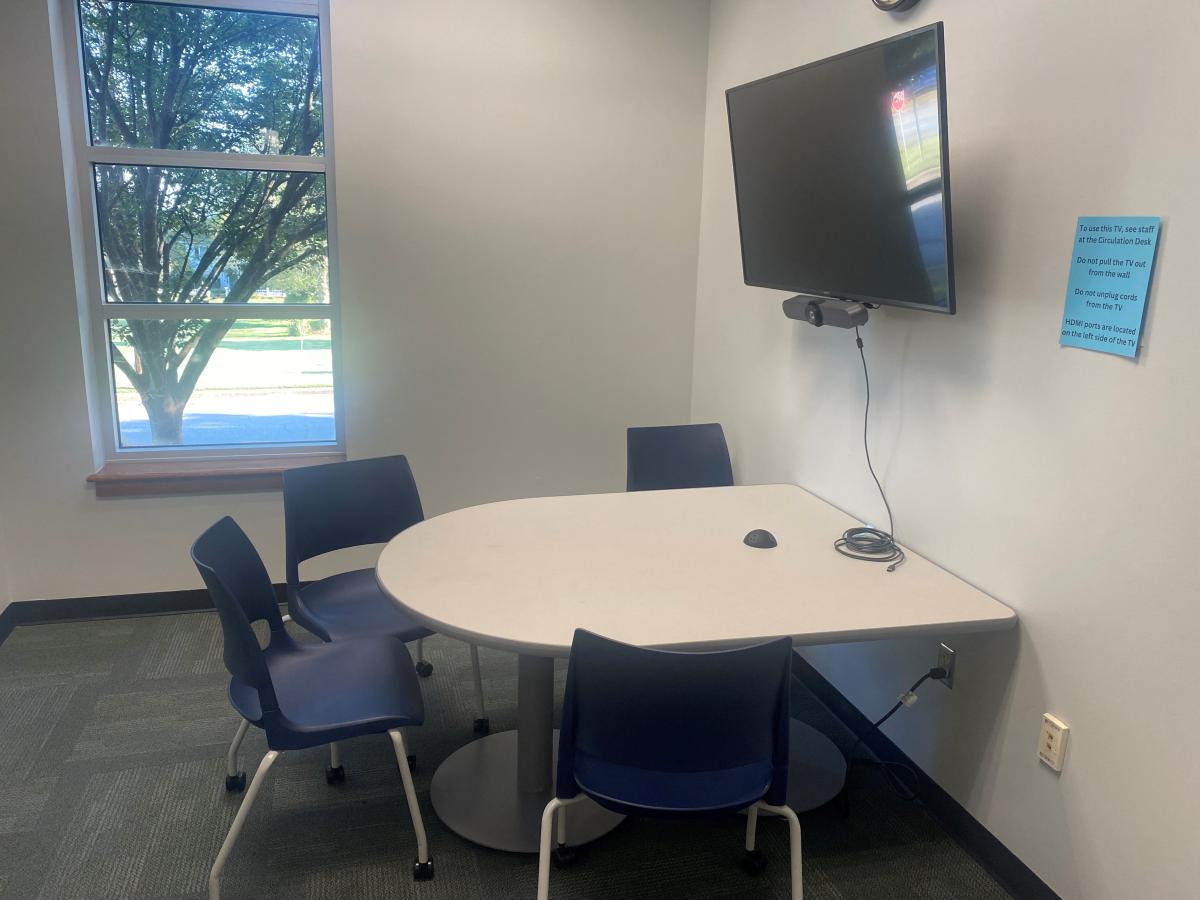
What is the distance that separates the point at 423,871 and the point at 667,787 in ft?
2.43

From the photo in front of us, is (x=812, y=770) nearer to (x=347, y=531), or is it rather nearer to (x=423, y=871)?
(x=423, y=871)

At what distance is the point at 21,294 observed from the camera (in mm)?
3061

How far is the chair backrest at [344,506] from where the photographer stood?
2.54 meters

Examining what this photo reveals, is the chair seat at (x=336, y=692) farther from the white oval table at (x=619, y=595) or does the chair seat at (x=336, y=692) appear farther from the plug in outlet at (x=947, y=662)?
A: the plug in outlet at (x=947, y=662)

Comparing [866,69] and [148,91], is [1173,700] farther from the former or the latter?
[148,91]

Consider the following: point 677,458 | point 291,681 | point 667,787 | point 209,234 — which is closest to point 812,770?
point 667,787

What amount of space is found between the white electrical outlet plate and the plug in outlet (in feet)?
0.97

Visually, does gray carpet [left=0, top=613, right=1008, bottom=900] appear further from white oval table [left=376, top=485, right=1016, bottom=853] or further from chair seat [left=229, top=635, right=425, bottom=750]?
chair seat [left=229, top=635, right=425, bottom=750]

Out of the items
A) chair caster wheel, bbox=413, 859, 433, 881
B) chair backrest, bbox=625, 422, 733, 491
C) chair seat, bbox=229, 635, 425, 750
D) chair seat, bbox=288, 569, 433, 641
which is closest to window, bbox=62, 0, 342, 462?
chair seat, bbox=288, 569, 433, 641

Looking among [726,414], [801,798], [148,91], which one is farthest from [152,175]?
[801,798]

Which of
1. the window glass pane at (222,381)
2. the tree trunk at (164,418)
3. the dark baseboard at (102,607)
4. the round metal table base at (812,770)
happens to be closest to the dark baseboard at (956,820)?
the round metal table base at (812,770)

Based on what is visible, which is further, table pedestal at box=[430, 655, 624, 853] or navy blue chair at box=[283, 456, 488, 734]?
navy blue chair at box=[283, 456, 488, 734]

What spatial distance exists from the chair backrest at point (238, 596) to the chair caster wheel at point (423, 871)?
0.55 m

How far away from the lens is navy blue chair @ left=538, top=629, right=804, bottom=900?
1519 millimetres
